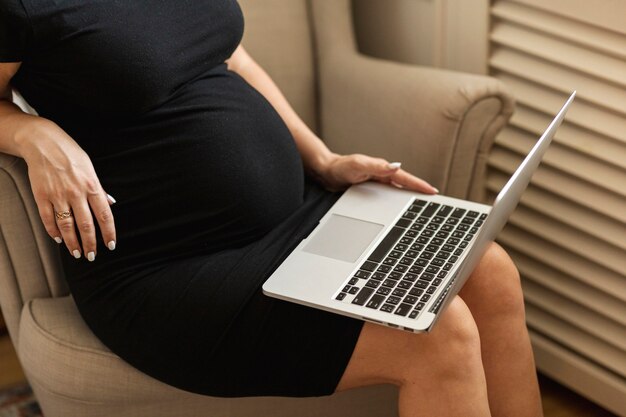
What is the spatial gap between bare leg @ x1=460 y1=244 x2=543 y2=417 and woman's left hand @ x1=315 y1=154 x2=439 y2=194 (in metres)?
0.16

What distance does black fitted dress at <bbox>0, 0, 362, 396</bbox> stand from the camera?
1116 mm

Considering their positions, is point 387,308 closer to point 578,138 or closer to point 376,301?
point 376,301

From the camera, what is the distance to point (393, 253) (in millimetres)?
1185

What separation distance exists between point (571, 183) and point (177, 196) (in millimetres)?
698

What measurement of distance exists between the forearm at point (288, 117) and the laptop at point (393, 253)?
9cm

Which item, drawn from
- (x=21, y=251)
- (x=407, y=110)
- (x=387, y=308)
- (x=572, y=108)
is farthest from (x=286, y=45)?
(x=387, y=308)

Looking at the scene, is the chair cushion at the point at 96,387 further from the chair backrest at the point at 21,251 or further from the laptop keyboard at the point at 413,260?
the laptop keyboard at the point at 413,260

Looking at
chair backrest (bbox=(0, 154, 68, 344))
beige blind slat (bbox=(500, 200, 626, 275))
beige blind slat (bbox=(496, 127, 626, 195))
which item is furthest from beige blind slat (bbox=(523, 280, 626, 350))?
chair backrest (bbox=(0, 154, 68, 344))

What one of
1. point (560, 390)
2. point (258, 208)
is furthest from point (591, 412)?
point (258, 208)

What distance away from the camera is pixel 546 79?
151 centimetres

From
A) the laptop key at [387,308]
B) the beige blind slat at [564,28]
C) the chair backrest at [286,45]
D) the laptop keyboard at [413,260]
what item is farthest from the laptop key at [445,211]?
the chair backrest at [286,45]

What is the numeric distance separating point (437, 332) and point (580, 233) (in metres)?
0.55

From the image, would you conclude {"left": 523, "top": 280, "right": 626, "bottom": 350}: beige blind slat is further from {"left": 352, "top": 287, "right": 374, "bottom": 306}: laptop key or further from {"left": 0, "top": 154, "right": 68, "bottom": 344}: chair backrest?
{"left": 0, "top": 154, "right": 68, "bottom": 344}: chair backrest

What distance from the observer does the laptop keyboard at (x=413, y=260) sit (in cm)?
109
